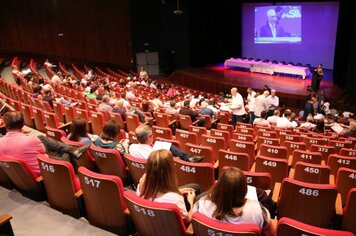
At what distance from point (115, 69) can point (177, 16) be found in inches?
190

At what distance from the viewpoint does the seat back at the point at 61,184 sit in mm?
3084

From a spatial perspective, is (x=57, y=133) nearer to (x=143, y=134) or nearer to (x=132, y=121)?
(x=143, y=134)

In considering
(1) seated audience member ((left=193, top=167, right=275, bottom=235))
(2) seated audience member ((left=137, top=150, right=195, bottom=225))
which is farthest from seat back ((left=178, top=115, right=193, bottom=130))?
(1) seated audience member ((left=193, top=167, right=275, bottom=235))

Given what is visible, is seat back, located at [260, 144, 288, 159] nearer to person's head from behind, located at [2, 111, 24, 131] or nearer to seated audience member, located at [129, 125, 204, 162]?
seated audience member, located at [129, 125, 204, 162]

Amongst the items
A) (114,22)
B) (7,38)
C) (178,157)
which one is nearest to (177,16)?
(114,22)

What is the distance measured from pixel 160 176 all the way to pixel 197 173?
1003 millimetres

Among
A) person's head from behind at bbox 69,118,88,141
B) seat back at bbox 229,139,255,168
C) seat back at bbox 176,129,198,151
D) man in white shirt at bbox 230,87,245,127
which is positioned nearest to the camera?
person's head from behind at bbox 69,118,88,141

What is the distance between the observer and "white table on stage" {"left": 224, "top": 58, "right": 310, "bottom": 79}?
55.5 feet

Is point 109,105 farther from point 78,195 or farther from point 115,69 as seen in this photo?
point 115,69

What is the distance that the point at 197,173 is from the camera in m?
3.57

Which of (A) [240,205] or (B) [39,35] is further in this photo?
(B) [39,35]

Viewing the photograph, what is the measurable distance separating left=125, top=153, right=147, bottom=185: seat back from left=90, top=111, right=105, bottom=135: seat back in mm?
2852

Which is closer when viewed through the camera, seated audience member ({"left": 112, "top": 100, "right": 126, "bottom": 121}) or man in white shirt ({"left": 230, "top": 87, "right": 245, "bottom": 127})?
seated audience member ({"left": 112, "top": 100, "right": 126, "bottom": 121})

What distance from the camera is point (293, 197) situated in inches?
122
